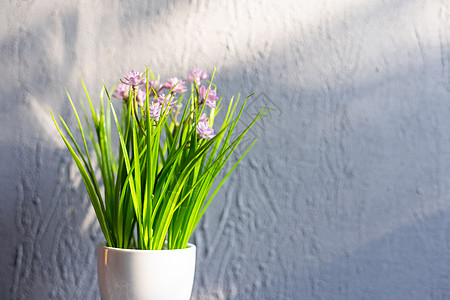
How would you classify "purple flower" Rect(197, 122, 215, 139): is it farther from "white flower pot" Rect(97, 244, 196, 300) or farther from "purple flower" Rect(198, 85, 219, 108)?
"white flower pot" Rect(97, 244, 196, 300)

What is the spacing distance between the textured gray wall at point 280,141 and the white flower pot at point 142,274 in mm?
253

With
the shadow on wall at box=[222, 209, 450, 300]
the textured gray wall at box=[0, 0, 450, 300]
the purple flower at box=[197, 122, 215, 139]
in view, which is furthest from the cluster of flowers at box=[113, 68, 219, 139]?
the shadow on wall at box=[222, 209, 450, 300]

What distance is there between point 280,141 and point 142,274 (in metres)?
0.44

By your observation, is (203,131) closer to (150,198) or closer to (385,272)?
(150,198)

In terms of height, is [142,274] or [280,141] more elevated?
[280,141]

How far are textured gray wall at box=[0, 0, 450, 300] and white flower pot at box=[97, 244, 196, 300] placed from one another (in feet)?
0.83

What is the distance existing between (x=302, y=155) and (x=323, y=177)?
7 cm

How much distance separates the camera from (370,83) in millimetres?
1016

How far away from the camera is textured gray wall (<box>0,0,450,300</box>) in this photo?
97 cm

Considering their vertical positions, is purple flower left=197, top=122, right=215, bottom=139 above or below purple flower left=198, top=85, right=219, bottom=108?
below

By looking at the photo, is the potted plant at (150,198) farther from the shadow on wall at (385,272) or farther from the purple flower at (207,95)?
the shadow on wall at (385,272)

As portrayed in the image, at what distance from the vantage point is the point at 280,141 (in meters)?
1.00

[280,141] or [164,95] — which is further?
[280,141]

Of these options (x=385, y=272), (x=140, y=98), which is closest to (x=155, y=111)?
(x=140, y=98)
